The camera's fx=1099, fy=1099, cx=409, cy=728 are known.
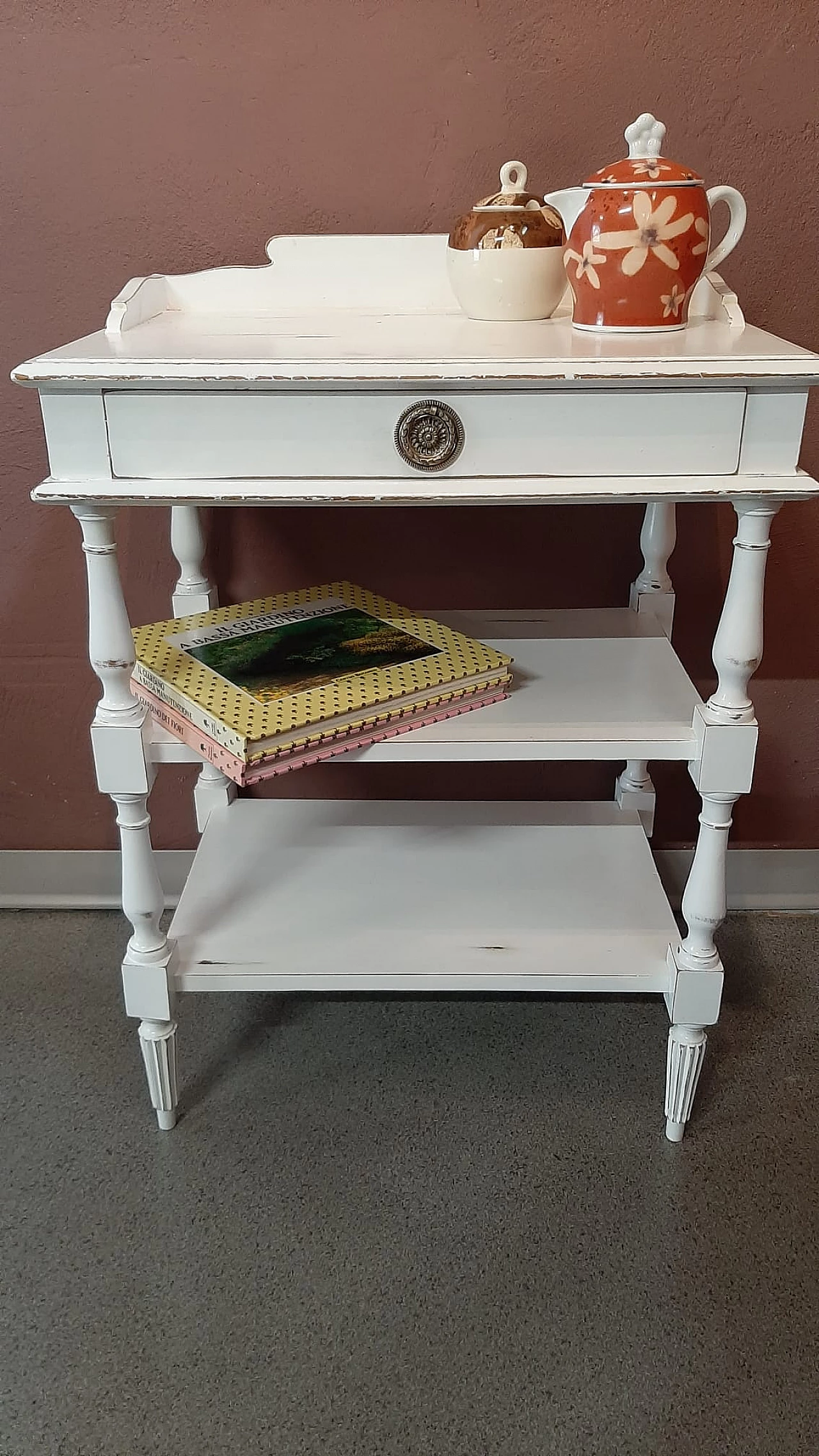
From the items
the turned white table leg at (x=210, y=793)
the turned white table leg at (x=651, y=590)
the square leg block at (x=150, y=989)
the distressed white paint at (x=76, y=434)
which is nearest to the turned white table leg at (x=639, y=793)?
the turned white table leg at (x=651, y=590)

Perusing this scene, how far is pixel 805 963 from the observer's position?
1.38m

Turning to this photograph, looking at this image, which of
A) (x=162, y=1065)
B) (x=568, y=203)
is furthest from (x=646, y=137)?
(x=162, y=1065)

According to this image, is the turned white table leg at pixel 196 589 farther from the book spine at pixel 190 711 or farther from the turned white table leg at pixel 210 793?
the book spine at pixel 190 711

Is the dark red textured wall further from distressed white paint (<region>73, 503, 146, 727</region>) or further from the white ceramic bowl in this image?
distressed white paint (<region>73, 503, 146, 727</region>)

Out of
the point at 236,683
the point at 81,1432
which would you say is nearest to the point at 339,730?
the point at 236,683

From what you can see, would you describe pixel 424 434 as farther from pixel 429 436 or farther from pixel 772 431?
pixel 772 431

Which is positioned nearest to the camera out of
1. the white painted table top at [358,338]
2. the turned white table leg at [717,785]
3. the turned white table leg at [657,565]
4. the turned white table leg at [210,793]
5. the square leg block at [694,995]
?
the white painted table top at [358,338]

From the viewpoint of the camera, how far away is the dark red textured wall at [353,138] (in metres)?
1.12

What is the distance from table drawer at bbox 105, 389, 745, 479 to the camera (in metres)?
0.84

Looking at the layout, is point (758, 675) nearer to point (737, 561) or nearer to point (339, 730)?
point (737, 561)

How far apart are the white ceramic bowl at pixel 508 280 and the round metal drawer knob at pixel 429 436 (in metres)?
0.20

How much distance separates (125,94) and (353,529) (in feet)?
1.67

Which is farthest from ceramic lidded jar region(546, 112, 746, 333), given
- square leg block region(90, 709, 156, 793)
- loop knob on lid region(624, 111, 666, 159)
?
square leg block region(90, 709, 156, 793)

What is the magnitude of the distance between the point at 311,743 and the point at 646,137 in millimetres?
591
